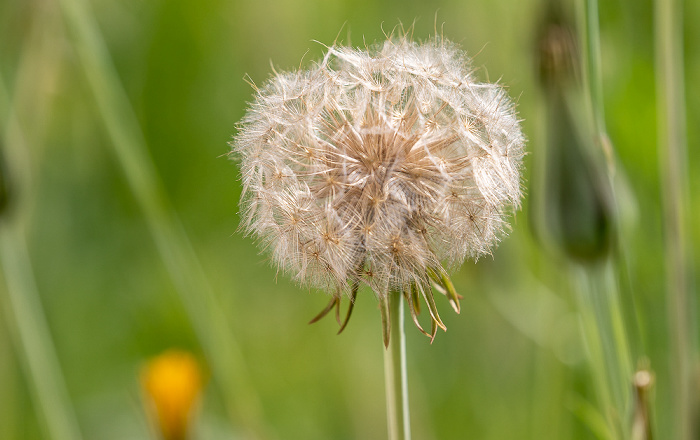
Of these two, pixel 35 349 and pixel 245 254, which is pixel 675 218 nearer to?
pixel 35 349

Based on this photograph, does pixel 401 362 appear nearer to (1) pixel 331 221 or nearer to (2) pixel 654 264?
(1) pixel 331 221

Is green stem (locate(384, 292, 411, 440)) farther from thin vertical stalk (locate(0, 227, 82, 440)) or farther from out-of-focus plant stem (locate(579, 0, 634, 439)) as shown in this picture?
thin vertical stalk (locate(0, 227, 82, 440))

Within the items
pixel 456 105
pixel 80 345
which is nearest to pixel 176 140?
pixel 80 345

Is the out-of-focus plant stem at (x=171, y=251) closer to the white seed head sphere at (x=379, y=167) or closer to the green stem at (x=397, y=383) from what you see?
the white seed head sphere at (x=379, y=167)

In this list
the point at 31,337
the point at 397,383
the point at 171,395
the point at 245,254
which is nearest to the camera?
the point at 397,383

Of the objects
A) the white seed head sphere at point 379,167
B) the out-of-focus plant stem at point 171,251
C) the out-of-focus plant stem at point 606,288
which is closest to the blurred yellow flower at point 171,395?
the out-of-focus plant stem at point 171,251

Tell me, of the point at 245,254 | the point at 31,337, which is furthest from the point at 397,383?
the point at 245,254
